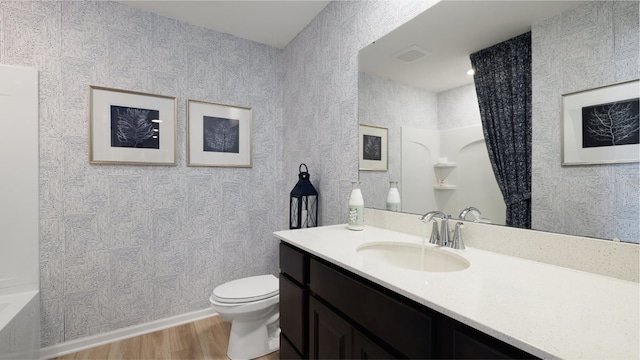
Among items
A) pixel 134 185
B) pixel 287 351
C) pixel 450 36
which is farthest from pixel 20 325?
pixel 450 36

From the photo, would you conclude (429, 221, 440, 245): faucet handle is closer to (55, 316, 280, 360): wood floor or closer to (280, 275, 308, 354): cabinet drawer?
(280, 275, 308, 354): cabinet drawer

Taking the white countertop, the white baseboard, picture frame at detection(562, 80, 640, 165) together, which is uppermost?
picture frame at detection(562, 80, 640, 165)

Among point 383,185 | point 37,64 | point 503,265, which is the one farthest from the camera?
point 37,64

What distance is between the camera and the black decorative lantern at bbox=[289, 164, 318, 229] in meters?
2.04

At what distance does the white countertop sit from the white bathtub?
64.6 inches

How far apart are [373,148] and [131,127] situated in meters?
1.76

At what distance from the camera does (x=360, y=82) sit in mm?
1669

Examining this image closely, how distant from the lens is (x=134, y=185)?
201 centimetres

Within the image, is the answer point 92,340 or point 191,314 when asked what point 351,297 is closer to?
point 191,314

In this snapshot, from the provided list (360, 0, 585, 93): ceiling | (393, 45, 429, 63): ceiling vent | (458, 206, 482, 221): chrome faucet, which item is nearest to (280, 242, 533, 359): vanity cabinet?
(458, 206, 482, 221): chrome faucet

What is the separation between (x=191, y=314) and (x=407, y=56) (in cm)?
244

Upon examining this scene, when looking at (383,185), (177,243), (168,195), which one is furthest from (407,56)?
(177,243)

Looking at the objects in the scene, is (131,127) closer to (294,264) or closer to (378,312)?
(294,264)

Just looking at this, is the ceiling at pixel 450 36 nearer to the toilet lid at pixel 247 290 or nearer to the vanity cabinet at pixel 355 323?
the vanity cabinet at pixel 355 323
